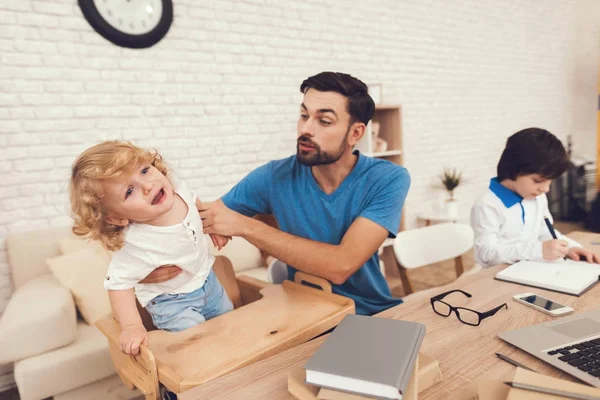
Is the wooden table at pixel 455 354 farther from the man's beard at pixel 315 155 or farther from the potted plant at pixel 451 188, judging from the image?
the potted plant at pixel 451 188

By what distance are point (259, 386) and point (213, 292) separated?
594 millimetres

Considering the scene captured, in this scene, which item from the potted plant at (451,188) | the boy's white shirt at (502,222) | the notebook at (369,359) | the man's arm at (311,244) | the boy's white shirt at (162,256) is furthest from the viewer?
the potted plant at (451,188)

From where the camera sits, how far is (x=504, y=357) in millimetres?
835

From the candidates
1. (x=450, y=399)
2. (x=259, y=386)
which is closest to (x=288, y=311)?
(x=259, y=386)

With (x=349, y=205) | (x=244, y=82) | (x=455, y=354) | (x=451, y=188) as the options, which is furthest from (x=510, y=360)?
(x=451, y=188)

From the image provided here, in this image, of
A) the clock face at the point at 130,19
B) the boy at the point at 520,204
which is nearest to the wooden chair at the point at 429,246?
the boy at the point at 520,204

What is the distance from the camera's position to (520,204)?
5.89ft

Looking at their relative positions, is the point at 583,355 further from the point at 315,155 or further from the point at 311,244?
the point at 315,155

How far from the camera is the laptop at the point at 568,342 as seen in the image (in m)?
0.76

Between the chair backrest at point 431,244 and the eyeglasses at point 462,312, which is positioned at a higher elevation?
the eyeglasses at point 462,312

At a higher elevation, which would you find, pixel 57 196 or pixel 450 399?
pixel 57 196

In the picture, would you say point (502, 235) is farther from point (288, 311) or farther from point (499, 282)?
point (288, 311)

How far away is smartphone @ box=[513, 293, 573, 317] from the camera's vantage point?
1035 mm

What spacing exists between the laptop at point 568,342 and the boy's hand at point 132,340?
33.5 inches
